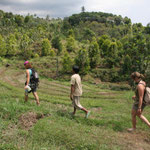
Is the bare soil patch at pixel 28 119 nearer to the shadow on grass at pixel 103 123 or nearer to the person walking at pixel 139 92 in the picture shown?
the shadow on grass at pixel 103 123

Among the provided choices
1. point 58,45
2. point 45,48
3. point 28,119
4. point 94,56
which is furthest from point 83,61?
point 28,119

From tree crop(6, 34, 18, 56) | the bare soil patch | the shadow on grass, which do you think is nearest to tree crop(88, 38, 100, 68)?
tree crop(6, 34, 18, 56)

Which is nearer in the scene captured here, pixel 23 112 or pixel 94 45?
pixel 23 112

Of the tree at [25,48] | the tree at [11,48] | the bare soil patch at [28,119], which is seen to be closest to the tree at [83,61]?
the tree at [25,48]

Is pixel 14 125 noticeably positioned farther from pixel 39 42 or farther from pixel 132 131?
pixel 39 42

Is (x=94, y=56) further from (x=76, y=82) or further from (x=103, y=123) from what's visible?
(x=103, y=123)

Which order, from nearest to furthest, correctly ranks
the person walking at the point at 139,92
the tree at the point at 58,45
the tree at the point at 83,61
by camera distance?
the person walking at the point at 139,92, the tree at the point at 83,61, the tree at the point at 58,45

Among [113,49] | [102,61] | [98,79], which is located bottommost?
[98,79]

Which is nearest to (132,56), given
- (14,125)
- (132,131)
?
(132,131)

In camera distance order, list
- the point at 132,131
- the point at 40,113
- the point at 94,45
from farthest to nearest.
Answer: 1. the point at 94,45
2. the point at 40,113
3. the point at 132,131

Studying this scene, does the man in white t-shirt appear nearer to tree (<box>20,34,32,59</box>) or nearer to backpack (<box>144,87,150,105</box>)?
backpack (<box>144,87,150,105</box>)

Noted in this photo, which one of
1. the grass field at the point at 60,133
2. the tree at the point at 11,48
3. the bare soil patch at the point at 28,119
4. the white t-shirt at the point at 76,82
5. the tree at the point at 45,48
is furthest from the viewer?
the tree at the point at 45,48

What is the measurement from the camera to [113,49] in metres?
34.8

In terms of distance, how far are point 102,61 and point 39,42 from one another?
1953 centimetres
